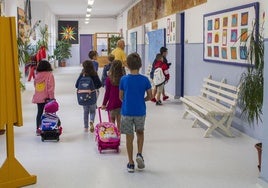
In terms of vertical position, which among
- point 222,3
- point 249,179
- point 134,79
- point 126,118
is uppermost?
point 222,3

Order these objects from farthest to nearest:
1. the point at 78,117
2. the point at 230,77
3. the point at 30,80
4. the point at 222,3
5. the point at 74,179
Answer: the point at 30,80 < the point at 78,117 < the point at 222,3 < the point at 230,77 < the point at 74,179

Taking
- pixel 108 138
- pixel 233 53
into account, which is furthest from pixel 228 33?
pixel 108 138

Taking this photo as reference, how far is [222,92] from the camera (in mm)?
6520

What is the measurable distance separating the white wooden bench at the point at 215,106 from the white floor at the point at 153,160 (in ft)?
0.65

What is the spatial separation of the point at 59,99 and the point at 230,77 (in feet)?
16.5

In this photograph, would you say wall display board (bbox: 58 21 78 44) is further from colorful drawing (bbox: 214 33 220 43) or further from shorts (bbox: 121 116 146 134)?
shorts (bbox: 121 116 146 134)

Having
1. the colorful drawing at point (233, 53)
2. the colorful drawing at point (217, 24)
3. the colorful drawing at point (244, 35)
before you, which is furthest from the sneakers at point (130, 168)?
the colorful drawing at point (217, 24)

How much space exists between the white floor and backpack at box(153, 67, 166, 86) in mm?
2290

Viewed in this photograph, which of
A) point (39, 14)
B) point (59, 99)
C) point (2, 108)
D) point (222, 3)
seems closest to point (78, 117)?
point (59, 99)

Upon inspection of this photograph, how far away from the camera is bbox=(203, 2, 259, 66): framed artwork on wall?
602 cm

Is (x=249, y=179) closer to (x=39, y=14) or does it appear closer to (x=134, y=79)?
(x=134, y=79)

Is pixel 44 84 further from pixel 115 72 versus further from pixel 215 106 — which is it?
pixel 215 106

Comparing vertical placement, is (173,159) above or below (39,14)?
below

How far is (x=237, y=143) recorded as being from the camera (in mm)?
5699
